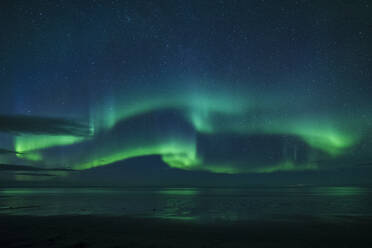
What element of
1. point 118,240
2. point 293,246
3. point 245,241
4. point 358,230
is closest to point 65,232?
point 118,240

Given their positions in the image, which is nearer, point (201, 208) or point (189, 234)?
point (189, 234)

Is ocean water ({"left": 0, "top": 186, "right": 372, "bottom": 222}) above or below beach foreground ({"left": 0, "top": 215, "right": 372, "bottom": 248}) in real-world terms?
below

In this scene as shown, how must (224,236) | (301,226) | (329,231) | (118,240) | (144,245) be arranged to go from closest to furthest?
(144,245) → (118,240) → (224,236) → (329,231) → (301,226)

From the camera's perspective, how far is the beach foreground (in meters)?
17.1

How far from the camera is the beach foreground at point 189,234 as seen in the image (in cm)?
1706

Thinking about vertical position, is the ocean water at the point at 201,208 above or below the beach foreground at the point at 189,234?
below

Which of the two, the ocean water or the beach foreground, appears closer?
the beach foreground

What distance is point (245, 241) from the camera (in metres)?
18.1

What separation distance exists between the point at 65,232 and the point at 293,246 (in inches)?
625

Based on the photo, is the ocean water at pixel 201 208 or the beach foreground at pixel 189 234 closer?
the beach foreground at pixel 189 234

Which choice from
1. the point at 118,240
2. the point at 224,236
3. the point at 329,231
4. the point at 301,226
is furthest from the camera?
the point at 301,226

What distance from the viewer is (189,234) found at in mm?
20484

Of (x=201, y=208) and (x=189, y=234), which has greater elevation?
(x=189, y=234)

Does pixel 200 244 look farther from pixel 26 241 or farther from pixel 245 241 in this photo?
pixel 26 241
